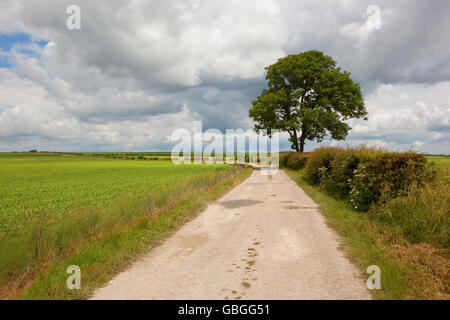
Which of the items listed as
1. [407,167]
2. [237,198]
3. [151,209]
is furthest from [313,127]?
[151,209]

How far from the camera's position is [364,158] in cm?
1032

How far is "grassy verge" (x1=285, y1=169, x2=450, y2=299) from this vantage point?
4.08m

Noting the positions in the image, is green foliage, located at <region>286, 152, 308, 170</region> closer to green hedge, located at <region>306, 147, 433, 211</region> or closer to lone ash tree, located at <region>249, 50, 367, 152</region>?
lone ash tree, located at <region>249, 50, 367, 152</region>

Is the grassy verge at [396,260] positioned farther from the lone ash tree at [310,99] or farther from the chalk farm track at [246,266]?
the lone ash tree at [310,99]

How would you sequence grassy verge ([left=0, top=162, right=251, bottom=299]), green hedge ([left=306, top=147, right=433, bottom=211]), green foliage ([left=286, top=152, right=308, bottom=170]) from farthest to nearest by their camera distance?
green foliage ([left=286, top=152, right=308, bottom=170])
green hedge ([left=306, top=147, right=433, bottom=211])
grassy verge ([left=0, top=162, right=251, bottom=299])

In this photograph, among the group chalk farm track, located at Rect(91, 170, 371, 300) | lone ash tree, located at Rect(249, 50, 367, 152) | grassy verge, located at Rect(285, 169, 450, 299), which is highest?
lone ash tree, located at Rect(249, 50, 367, 152)

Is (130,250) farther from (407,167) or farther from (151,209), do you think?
(407,167)

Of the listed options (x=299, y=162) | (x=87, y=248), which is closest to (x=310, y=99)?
(x=299, y=162)

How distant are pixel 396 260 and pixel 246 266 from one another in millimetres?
3046

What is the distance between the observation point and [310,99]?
3528 centimetres

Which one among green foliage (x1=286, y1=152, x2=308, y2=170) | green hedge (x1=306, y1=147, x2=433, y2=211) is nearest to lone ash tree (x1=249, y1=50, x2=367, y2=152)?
green foliage (x1=286, y1=152, x2=308, y2=170)

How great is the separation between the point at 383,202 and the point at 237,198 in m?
7.36

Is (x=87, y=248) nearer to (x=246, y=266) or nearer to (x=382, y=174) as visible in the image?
(x=246, y=266)

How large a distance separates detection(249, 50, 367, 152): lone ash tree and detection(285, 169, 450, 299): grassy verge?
26505mm
